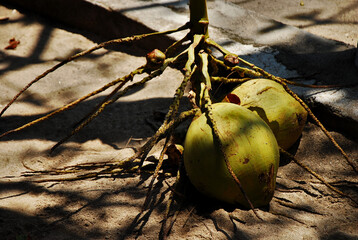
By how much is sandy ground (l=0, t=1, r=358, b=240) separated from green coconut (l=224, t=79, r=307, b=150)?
0.19 meters

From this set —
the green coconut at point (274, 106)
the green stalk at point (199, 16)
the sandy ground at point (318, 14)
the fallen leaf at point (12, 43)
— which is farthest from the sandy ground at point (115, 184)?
the sandy ground at point (318, 14)

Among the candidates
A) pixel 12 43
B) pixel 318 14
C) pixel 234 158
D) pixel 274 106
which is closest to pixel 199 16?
pixel 274 106

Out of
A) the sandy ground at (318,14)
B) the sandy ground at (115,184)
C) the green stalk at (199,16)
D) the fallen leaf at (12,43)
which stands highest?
the green stalk at (199,16)

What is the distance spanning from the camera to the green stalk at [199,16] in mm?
1825

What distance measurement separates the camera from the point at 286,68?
2305 millimetres

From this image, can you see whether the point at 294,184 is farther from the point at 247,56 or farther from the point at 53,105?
the point at 53,105

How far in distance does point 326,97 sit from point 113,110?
1.27m

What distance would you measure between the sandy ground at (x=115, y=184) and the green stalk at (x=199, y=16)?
654mm

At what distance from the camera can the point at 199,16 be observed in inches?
72.2

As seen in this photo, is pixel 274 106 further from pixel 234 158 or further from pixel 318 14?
pixel 318 14

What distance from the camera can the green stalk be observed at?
5.99 ft

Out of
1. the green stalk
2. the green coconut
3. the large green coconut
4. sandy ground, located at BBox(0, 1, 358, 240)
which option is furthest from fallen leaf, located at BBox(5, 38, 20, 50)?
the large green coconut

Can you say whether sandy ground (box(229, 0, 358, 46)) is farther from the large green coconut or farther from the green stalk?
the large green coconut

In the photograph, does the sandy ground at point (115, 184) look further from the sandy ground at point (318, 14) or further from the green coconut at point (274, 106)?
the sandy ground at point (318, 14)
